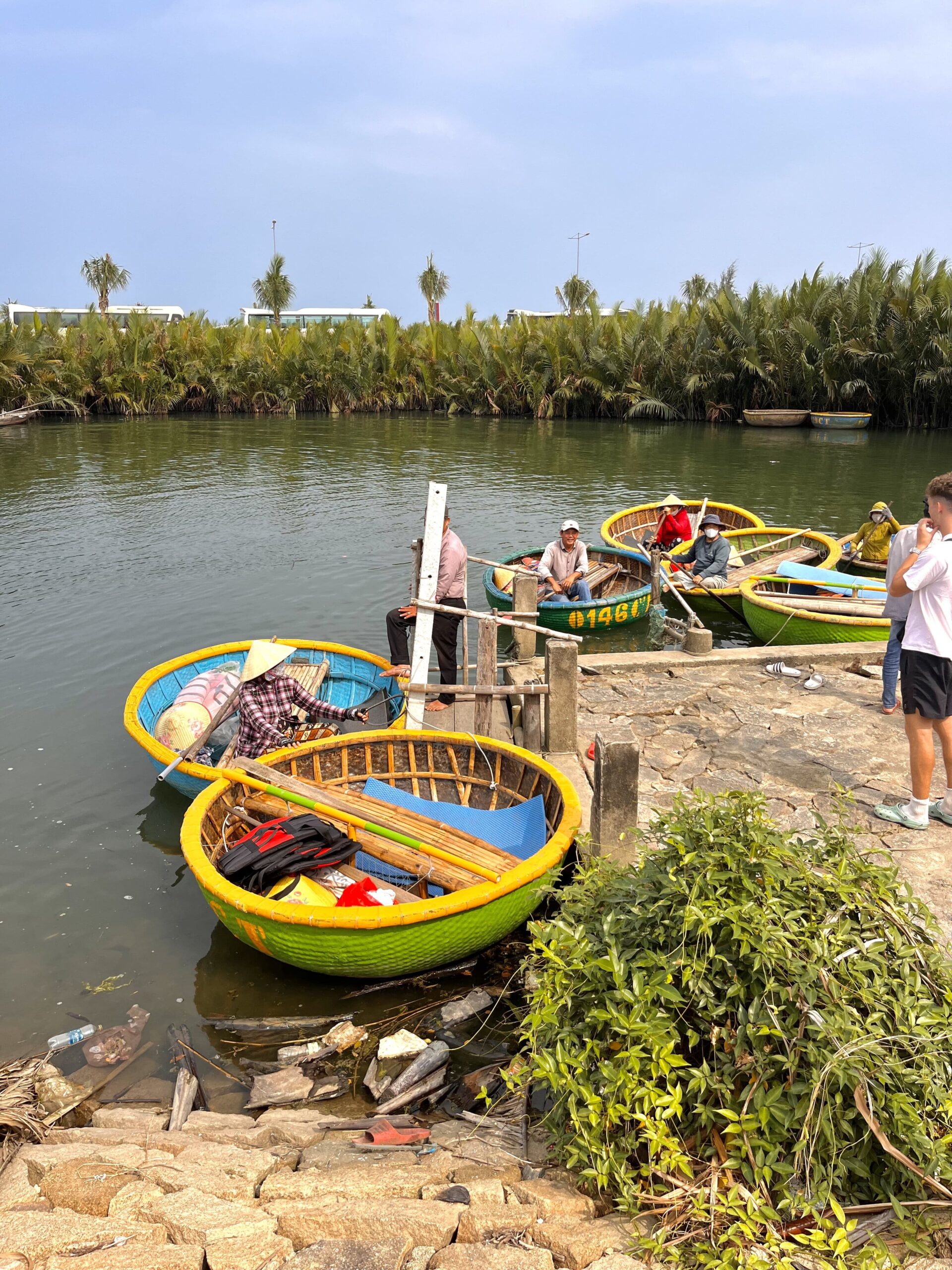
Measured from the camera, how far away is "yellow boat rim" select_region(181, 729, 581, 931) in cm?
460

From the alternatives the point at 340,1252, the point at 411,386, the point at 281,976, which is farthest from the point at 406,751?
the point at 411,386

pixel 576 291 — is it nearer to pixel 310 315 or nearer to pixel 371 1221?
pixel 310 315

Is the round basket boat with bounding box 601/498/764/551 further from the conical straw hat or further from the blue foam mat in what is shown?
the blue foam mat

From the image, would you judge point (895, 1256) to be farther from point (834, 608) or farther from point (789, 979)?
point (834, 608)

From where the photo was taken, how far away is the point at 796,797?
591cm

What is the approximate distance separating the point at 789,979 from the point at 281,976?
145 inches

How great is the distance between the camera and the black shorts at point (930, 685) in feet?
16.1

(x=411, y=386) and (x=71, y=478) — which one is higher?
(x=411, y=386)

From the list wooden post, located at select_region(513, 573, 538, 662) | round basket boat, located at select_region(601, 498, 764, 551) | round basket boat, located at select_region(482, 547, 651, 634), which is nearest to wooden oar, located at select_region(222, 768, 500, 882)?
wooden post, located at select_region(513, 573, 538, 662)

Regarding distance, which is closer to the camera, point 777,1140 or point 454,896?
point 777,1140

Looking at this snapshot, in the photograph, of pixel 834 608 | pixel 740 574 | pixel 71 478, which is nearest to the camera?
pixel 834 608

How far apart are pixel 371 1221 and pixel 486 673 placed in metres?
4.76

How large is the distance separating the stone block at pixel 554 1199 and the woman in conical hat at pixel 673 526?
12137mm

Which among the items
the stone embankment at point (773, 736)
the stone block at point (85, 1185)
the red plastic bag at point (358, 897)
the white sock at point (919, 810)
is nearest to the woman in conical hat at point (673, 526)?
the stone embankment at point (773, 736)
